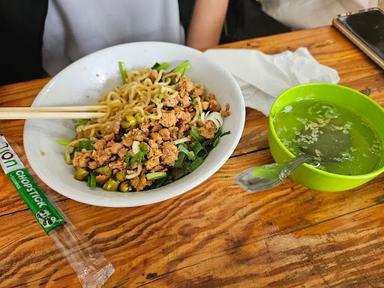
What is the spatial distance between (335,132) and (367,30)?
0.64 metres

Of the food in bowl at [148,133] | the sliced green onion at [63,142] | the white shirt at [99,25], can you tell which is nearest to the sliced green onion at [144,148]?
the food in bowl at [148,133]

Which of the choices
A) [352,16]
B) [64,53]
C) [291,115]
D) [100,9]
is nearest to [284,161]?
[291,115]

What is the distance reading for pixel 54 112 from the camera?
3.25 ft

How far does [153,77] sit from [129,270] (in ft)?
1.90

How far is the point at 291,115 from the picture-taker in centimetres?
104

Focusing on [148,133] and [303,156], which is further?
[148,133]

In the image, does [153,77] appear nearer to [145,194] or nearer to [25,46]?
[145,194]

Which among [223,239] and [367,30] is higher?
[367,30]

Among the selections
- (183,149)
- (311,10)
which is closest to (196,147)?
(183,149)

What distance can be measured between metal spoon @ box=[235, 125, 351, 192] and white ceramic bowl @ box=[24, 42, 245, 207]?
0.09 m

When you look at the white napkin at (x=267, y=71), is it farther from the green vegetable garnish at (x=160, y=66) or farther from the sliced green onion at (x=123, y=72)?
the sliced green onion at (x=123, y=72)

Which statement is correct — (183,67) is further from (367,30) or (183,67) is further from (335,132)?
(367,30)

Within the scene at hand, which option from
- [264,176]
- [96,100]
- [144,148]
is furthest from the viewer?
[96,100]

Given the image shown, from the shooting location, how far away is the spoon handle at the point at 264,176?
2.70 ft
